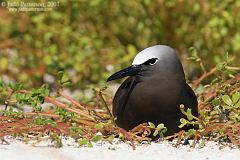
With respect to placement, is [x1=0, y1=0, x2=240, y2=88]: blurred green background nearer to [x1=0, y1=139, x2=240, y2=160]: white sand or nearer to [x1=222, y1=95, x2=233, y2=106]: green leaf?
[x1=222, y1=95, x2=233, y2=106]: green leaf

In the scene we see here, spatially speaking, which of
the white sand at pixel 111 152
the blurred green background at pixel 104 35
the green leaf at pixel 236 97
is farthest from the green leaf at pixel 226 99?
the blurred green background at pixel 104 35

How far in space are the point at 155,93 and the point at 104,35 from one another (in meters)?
3.38

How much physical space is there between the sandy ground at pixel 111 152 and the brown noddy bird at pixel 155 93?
0.78ft

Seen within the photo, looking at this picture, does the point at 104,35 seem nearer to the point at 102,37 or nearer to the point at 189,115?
the point at 102,37

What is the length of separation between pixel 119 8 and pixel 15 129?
3473mm

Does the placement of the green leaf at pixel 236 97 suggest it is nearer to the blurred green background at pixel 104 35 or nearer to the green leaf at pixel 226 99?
the green leaf at pixel 226 99

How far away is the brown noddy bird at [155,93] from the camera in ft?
14.4

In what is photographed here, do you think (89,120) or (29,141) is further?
(89,120)

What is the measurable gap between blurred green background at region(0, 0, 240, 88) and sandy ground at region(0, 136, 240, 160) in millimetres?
2968

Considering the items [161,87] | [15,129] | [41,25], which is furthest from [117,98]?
[41,25]

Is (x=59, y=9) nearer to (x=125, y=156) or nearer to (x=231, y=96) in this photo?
(x=231, y=96)

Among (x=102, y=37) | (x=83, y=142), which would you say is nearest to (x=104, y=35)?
(x=102, y=37)

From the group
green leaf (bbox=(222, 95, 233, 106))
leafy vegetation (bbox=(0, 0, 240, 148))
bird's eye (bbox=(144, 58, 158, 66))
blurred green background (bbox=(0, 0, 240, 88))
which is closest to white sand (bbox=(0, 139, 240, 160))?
green leaf (bbox=(222, 95, 233, 106))

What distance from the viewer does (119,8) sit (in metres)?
7.57
